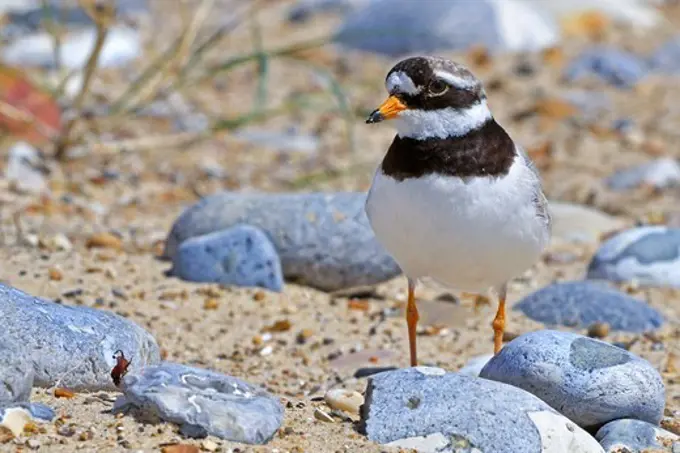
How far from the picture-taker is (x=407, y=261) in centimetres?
418

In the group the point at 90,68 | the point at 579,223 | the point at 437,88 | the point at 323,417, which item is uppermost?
the point at 90,68

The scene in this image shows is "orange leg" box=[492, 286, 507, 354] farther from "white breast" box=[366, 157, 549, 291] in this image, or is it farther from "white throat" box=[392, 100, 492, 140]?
"white throat" box=[392, 100, 492, 140]

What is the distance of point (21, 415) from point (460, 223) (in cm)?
145

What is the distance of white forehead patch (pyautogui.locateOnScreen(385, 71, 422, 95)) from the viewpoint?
13.0 feet

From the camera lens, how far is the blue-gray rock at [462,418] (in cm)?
339

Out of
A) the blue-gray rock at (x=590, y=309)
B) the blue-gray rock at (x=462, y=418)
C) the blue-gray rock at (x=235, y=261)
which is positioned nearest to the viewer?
the blue-gray rock at (x=462, y=418)

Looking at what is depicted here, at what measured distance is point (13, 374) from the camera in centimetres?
334

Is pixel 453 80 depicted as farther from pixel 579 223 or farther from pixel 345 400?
pixel 579 223

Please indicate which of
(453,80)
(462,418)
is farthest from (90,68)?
(462,418)

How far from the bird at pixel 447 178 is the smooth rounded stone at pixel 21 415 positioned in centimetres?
126

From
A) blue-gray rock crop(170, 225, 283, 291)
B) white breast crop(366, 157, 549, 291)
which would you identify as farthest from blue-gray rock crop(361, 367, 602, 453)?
blue-gray rock crop(170, 225, 283, 291)

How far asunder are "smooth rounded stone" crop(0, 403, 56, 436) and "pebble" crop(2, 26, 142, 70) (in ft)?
18.8

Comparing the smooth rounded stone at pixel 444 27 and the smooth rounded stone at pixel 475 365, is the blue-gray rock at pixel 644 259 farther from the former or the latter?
the smooth rounded stone at pixel 444 27

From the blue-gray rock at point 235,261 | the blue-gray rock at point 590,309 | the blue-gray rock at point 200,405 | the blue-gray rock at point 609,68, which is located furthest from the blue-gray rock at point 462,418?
the blue-gray rock at point 609,68
